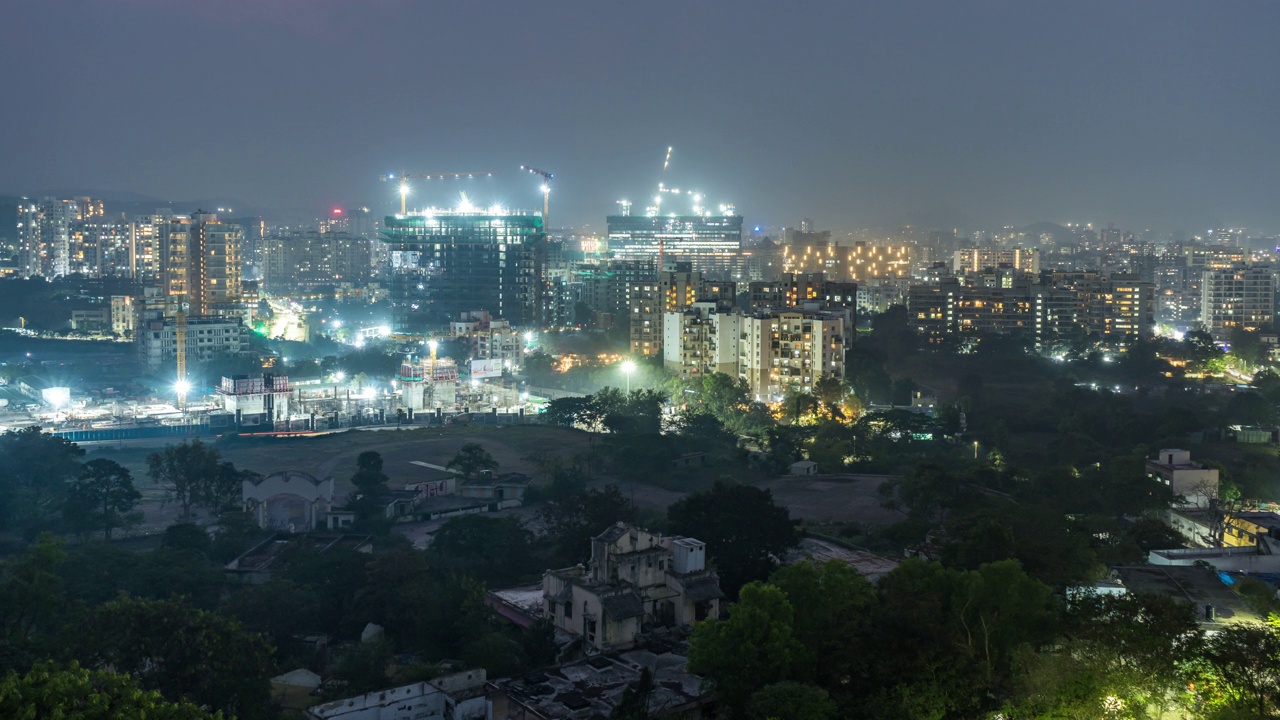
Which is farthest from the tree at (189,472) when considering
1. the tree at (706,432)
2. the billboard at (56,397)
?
the billboard at (56,397)

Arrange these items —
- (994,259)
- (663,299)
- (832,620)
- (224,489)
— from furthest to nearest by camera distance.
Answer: (994,259) < (663,299) < (224,489) < (832,620)

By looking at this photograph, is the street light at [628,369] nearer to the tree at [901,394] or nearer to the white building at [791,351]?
the white building at [791,351]

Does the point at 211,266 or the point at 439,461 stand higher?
the point at 211,266

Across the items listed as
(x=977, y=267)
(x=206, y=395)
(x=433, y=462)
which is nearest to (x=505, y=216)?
(x=206, y=395)

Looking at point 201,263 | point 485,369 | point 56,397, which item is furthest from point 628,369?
point 201,263

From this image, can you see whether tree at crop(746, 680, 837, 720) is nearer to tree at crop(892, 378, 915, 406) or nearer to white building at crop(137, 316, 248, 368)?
tree at crop(892, 378, 915, 406)

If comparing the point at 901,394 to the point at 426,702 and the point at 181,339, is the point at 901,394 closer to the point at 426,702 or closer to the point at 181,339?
the point at 426,702
